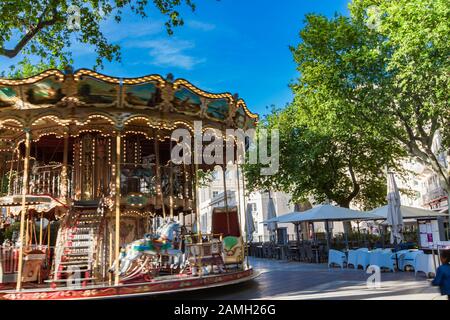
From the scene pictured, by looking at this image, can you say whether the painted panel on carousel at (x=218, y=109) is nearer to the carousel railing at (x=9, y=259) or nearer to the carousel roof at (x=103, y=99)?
the carousel roof at (x=103, y=99)

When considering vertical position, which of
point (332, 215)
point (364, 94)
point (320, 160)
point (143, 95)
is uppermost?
point (364, 94)

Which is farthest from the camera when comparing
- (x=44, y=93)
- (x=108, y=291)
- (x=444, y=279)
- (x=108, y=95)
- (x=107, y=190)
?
(x=107, y=190)

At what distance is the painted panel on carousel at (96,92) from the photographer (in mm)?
9625

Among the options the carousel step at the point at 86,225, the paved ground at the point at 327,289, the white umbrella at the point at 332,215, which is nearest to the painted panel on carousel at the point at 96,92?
the carousel step at the point at 86,225

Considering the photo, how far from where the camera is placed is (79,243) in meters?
11.2

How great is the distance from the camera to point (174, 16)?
16047mm

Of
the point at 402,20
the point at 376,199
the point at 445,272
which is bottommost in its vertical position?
the point at 445,272

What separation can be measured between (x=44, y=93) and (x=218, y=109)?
15.1 feet

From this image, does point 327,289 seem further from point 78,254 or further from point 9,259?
point 9,259

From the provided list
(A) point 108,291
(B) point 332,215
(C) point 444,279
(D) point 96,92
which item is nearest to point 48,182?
(D) point 96,92

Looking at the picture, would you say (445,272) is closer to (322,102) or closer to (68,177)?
(68,177)
